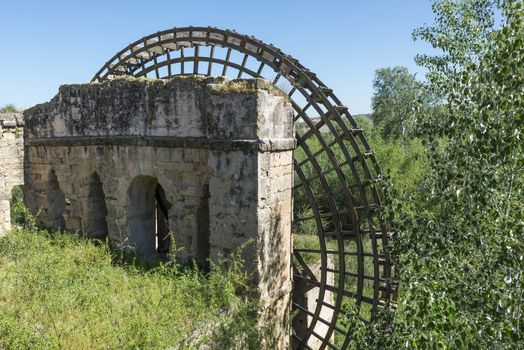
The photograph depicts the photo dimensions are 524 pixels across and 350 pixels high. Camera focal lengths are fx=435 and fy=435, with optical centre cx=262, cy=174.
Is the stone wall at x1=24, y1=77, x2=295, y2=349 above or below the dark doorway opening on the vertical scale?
above

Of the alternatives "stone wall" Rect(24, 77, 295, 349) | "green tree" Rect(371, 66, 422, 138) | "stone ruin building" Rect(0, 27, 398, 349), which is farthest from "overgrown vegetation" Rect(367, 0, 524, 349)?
"green tree" Rect(371, 66, 422, 138)

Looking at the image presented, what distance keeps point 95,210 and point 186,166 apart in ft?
9.67

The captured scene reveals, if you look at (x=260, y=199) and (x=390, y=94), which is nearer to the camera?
(x=260, y=199)

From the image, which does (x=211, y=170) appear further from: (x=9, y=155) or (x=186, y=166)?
(x=9, y=155)

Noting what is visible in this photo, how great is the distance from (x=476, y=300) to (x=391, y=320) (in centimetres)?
167

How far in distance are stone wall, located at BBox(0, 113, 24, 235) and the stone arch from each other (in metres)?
2.25

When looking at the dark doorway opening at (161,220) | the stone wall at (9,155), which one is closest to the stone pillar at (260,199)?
the dark doorway opening at (161,220)

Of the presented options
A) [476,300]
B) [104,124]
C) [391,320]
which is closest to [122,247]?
[104,124]

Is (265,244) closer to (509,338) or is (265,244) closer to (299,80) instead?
(299,80)

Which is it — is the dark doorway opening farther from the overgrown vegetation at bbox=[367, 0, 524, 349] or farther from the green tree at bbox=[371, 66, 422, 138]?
the green tree at bbox=[371, 66, 422, 138]

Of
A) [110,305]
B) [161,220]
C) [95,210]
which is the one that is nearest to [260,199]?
[110,305]

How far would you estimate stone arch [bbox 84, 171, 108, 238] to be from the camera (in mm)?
9062

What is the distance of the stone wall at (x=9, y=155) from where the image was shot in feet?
32.2

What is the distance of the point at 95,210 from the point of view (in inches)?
361
